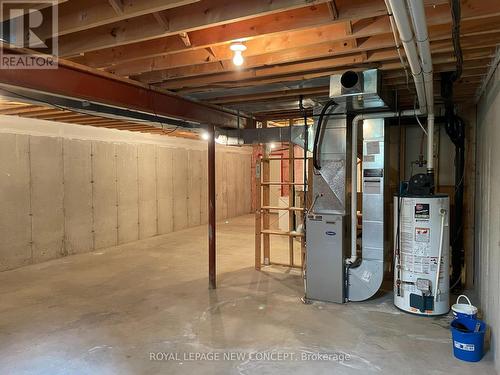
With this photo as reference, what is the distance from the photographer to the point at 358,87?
2.98m

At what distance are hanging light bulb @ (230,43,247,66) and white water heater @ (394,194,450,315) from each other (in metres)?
2.07

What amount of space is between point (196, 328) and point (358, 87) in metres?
2.54

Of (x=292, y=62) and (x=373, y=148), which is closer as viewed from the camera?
(x=292, y=62)

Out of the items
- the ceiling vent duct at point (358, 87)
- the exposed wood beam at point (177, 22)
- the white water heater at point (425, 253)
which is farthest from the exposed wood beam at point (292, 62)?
the white water heater at point (425, 253)

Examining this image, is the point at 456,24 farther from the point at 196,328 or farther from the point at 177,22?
the point at 196,328

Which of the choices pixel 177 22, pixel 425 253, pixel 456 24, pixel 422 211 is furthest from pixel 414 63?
pixel 425 253

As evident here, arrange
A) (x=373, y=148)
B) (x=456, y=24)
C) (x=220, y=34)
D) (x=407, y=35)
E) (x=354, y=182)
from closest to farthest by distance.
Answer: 1. (x=407, y=35)
2. (x=456, y=24)
3. (x=220, y=34)
4. (x=373, y=148)
5. (x=354, y=182)

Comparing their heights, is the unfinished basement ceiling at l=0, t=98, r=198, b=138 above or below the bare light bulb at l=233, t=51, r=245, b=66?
above

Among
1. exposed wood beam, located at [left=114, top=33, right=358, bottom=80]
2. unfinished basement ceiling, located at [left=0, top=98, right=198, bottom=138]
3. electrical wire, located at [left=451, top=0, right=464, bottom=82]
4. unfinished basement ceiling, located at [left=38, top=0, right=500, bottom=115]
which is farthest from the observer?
unfinished basement ceiling, located at [left=0, top=98, right=198, bottom=138]

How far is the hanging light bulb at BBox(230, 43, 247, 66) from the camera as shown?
2672mm

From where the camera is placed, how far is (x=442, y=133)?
4.64 m

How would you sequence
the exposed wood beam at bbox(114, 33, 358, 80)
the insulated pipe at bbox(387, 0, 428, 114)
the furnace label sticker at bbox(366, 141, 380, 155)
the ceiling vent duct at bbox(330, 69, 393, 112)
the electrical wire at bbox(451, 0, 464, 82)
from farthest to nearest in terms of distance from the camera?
1. the furnace label sticker at bbox(366, 141, 380, 155)
2. the ceiling vent duct at bbox(330, 69, 393, 112)
3. the exposed wood beam at bbox(114, 33, 358, 80)
4. the electrical wire at bbox(451, 0, 464, 82)
5. the insulated pipe at bbox(387, 0, 428, 114)

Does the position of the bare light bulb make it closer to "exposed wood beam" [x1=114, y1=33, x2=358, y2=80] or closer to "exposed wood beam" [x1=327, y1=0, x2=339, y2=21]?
"exposed wood beam" [x1=114, y1=33, x2=358, y2=80]

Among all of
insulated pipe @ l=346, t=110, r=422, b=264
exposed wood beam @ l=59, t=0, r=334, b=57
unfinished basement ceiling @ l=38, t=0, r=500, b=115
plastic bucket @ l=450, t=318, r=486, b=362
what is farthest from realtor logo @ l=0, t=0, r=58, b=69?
plastic bucket @ l=450, t=318, r=486, b=362
